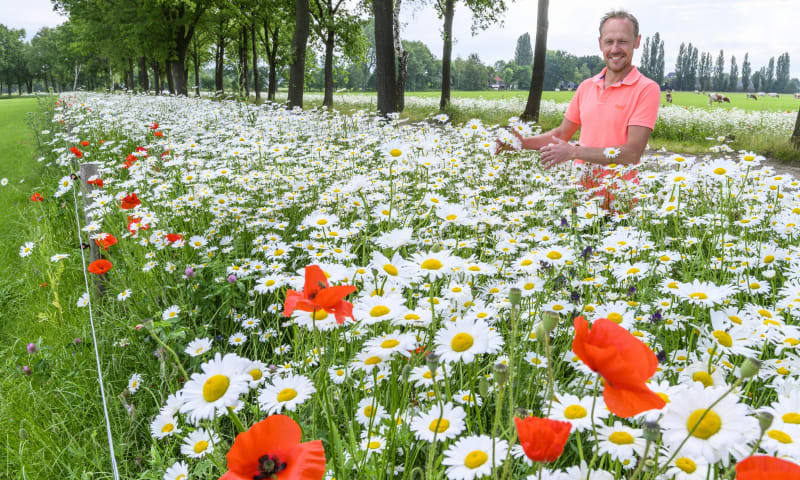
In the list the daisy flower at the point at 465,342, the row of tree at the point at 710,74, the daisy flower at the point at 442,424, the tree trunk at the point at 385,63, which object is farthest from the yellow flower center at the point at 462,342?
the row of tree at the point at 710,74

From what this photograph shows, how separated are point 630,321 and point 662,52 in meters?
141

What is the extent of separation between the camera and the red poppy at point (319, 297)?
95cm

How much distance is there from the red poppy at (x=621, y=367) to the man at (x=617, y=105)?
3.06m

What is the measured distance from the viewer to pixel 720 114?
16250 mm

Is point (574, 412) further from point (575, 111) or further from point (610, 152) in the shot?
point (575, 111)

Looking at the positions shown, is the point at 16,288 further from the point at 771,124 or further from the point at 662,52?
the point at 662,52

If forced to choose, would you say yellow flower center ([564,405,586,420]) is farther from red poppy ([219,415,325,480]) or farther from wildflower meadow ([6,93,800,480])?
red poppy ([219,415,325,480])

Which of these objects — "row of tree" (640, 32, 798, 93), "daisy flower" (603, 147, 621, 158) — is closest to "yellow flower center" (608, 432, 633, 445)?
"daisy flower" (603, 147, 621, 158)

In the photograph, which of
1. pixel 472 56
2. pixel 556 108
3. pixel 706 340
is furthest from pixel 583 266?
pixel 472 56

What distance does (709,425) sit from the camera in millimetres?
729

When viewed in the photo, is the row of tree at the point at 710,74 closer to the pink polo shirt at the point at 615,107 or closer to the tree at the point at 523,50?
the tree at the point at 523,50

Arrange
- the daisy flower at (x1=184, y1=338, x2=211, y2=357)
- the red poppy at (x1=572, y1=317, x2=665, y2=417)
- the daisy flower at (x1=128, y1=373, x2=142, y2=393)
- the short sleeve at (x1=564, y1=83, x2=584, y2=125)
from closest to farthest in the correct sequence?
the red poppy at (x1=572, y1=317, x2=665, y2=417) → the daisy flower at (x1=184, y1=338, x2=211, y2=357) → the daisy flower at (x1=128, y1=373, x2=142, y2=393) → the short sleeve at (x1=564, y1=83, x2=584, y2=125)

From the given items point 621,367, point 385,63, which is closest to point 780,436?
point 621,367

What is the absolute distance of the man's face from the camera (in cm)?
390
